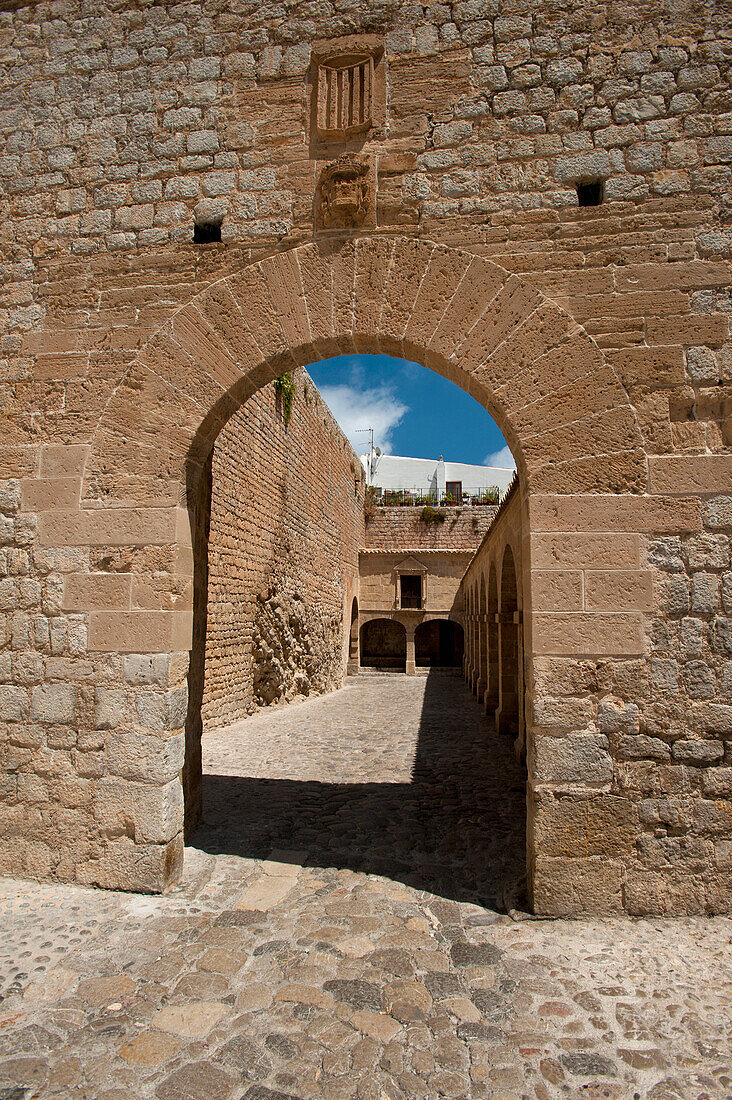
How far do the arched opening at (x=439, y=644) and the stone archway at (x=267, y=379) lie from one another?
25.0 m

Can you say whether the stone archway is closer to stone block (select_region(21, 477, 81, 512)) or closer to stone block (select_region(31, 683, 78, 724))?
stone block (select_region(21, 477, 81, 512))

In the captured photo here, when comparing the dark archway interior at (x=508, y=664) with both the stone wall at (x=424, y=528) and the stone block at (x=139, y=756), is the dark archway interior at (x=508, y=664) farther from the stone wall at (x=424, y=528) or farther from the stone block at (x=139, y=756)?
the stone wall at (x=424, y=528)

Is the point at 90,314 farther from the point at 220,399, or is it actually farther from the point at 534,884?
the point at 534,884

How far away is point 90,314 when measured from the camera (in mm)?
3855

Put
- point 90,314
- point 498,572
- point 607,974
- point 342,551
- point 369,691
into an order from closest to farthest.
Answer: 1. point 607,974
2. point 90,314
3. point 498,572
4. point 369,691
5. point 342,551

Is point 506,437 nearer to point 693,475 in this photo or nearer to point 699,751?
point 693,475

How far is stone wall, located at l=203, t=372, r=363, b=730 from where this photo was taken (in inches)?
354

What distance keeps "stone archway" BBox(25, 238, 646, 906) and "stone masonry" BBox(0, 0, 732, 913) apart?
0.02 m

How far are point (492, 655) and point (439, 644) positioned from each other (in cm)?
1789

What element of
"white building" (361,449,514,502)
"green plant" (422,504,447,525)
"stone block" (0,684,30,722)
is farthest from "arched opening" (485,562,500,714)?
"white building" (361,449,514,502)

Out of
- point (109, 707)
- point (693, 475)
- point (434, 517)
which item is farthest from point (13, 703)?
point (434, 517)

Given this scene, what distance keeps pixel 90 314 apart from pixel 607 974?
443cm

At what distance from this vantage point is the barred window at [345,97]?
3744 millimetres

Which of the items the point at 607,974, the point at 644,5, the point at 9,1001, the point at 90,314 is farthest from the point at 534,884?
A: the point at 644,5
